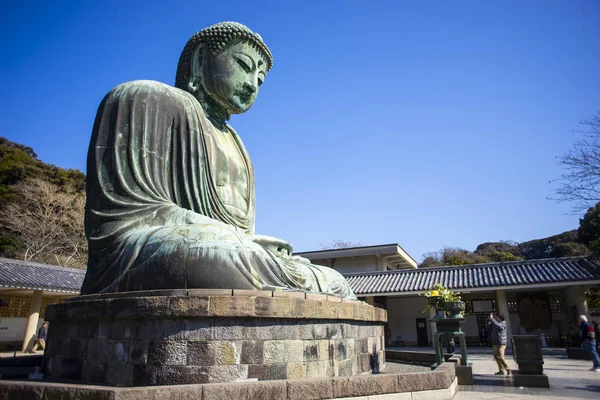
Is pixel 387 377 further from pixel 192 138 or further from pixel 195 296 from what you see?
pixel 192 138

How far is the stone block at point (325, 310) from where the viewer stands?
14.7 feet

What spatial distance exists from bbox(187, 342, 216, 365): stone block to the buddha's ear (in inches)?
171

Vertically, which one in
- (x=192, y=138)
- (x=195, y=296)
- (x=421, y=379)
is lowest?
(x=421, y=379)

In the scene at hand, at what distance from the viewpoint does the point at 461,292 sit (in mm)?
18938

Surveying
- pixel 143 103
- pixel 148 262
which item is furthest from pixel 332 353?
pixel 143 103

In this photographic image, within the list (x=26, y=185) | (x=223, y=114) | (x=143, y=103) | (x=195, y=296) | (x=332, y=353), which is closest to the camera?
(x=195, y=296)

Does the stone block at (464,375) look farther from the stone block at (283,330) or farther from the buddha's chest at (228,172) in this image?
the buddha's chest at (228,172)

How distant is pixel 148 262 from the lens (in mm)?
4375

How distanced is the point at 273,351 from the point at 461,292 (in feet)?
55.3

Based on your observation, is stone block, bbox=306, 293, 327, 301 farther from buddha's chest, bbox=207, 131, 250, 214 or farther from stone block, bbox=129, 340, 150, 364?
buddha's chest, bbox=207, 131, 250, 214

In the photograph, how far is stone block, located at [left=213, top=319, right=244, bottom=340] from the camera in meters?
3.91

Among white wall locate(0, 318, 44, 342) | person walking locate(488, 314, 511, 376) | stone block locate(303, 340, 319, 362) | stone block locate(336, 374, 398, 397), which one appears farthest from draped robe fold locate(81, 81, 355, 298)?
white wall locate(0, 318, 44, 342)

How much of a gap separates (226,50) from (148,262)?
12.6ft

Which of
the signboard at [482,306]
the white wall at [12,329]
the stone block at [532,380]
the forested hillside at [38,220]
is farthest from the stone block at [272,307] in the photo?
the forested hillside at [38,220]
